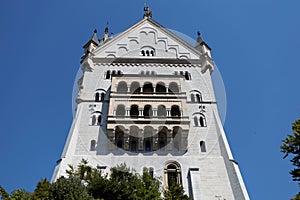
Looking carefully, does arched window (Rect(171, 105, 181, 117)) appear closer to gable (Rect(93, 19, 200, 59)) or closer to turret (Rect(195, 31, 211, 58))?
gable (Rect(93, 19, 200, 59))

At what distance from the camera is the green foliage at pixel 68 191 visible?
16.8 meters

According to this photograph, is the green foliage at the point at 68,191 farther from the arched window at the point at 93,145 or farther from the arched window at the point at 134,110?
the arched window at the point at 134,110

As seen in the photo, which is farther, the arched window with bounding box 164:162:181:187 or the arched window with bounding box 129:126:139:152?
the arched window with bounding box 129:126:139:152

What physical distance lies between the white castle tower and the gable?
0.71 meters

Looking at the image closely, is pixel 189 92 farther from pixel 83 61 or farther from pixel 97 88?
pixel 83 61

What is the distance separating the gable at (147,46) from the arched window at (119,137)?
1113 cm

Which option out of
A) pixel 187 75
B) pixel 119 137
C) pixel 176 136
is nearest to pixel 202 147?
pixel 176 136

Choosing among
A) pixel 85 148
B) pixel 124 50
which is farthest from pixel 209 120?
pixel 124 50

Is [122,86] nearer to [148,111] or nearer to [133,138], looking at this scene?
[148,111]

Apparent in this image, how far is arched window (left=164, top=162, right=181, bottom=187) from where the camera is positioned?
23.8 meters

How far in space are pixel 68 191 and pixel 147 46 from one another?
22009 mm

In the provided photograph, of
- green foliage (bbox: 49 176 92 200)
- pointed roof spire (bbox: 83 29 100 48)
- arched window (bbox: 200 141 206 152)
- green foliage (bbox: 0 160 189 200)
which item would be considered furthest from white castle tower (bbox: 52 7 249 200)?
green foliage (bbox: 49 176 92 200)

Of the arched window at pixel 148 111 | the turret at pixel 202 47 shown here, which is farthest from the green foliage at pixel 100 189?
the turret at pixel 202 47

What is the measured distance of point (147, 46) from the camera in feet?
117
